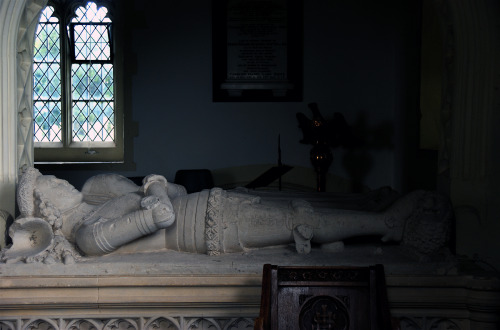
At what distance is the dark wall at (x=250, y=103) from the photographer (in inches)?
250

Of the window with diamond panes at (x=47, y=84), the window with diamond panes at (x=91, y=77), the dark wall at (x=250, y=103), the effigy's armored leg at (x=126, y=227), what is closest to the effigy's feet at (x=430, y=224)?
A: the effigy's armored leg at (x=126, y=227)

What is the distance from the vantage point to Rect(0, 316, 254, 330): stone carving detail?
326 centimetres

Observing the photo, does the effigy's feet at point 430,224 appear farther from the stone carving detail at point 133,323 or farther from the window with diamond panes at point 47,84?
the window with diamond panes at point 47,84

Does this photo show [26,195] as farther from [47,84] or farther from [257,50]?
[47,84]

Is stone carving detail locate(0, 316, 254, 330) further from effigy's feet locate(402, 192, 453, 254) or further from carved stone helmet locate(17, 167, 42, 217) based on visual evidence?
effigy's feet locate(402, 192, 453, 254)

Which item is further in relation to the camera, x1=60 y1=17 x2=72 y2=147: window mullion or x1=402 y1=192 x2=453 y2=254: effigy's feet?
x1=60 y1=17 x2=72 y2=147: window mullion

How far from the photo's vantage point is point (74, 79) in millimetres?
6828

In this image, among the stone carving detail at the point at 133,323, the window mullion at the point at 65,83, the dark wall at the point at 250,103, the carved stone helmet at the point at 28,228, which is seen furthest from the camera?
the window mullion at the point at 65,83

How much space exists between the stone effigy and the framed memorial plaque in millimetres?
2932

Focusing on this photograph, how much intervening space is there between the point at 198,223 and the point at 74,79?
3.79 m

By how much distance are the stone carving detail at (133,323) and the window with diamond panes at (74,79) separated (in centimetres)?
359

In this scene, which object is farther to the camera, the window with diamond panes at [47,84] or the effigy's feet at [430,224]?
the window with diamond panes at [47,84]

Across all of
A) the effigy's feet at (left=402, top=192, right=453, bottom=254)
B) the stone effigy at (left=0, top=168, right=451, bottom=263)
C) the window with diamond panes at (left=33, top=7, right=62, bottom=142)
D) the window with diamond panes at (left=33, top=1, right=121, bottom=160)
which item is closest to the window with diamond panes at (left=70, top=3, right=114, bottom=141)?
the window with diamond panes at (left=33, top=1, right=121, bottom=160)

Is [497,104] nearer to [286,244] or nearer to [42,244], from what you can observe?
[286,244]
